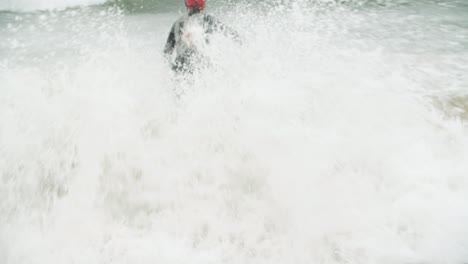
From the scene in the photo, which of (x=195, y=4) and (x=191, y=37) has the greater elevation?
(x=195, y=4)

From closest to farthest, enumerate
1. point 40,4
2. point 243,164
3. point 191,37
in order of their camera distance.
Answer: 1. point 243,164
2. point 191,37
3. point 40,4

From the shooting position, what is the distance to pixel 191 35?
391cm

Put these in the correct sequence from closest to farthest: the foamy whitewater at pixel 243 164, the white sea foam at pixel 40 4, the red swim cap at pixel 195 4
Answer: the foamy whitewater at pixel 243 164
the red swim cap at pixel 195 4
the white sea foam at pixel 40 4

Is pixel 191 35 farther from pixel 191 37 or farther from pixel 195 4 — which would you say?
pixel 195 4

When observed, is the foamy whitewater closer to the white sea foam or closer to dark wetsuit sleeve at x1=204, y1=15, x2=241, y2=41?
dark wetsuit sleeve at x1=204, y1=15, x2=241, y2=41

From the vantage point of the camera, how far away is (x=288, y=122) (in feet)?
12.4

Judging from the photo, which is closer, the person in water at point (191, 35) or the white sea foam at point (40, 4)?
the person in water at point (191, 35)

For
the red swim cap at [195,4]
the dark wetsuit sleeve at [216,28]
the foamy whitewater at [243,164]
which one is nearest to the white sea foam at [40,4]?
the foamy whitewater at [243,164]

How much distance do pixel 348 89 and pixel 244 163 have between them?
7.95ft

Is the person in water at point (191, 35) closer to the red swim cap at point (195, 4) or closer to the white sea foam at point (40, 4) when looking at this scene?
the red swim cap at point (195, 4)

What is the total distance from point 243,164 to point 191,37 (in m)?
1.78

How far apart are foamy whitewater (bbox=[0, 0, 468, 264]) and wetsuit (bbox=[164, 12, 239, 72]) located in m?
0.17

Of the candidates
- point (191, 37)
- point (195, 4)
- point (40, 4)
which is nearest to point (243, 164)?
point (191, 37)

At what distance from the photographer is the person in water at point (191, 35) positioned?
12.6 ft
